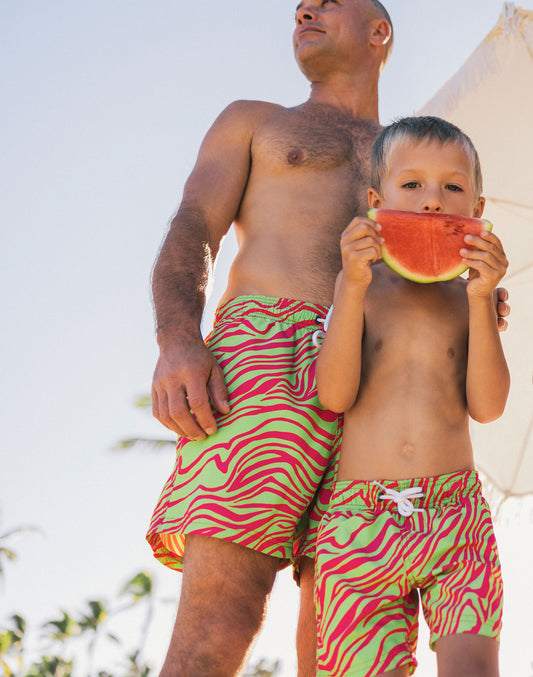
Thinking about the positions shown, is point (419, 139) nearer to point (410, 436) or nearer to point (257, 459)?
point (410, 436)

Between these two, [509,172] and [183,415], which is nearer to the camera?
[183,415]

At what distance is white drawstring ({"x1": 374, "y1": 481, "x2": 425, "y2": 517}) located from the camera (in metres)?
2.57

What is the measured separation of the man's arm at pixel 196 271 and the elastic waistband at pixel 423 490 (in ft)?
2.02

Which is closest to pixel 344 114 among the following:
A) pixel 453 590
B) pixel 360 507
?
pixel 360 507

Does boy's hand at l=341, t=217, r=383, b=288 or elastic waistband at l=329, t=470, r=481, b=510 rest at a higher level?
boy's hand at l=341, t=217, r=383, b=288

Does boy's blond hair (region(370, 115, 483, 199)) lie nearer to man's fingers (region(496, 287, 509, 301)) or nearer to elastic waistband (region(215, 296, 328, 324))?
man's fingers (region(496, 287, 509, 301))

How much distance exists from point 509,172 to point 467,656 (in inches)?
151

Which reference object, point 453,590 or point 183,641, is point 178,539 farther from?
point 453,590

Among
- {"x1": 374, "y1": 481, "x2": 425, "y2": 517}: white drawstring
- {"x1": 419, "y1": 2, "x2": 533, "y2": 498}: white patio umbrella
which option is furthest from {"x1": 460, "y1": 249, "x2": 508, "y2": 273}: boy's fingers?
{"x1": 419, "y1": 2, "x2": 533, "y2": 498}: white patio umbrella

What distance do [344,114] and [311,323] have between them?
1.34 metres

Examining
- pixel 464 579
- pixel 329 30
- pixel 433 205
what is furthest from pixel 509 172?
pixel 464 579

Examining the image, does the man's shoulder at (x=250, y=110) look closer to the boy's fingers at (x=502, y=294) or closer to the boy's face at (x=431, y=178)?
the boy's face at (x=431, y=178)

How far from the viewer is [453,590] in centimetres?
241

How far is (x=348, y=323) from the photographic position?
2723 mm
